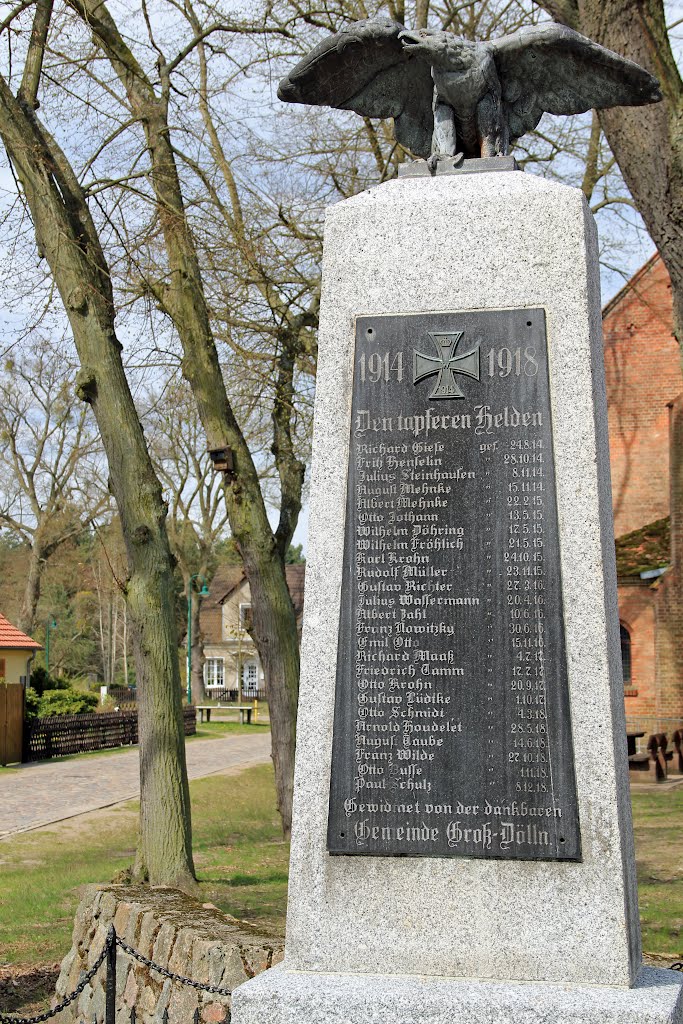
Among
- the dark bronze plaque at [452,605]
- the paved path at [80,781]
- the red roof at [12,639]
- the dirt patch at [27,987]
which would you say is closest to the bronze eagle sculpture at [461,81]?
the dark bronze plaque at [452,605]

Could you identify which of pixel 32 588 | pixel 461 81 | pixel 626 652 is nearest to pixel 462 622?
pixel 461 81

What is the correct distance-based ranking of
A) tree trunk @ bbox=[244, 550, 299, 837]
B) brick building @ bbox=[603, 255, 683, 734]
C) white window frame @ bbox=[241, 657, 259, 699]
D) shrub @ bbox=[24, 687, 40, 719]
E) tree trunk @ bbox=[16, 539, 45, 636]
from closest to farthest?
tree trunk @ bbox=[244, 550, 299, 837] < shrub @ bbox=[24, 687, 40, 719] < brick building @ bbox=[603, 255, 683, 734] < tree trunk @ bbox=[16, 539, 45, 636] < white window frame @ bbox=[241, 657, 259, 699]

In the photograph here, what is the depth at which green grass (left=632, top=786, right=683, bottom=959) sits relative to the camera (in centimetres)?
929

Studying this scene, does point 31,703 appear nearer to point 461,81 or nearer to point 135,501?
point 135,501

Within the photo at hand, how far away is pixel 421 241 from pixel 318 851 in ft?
7.42

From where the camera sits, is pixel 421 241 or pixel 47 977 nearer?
pixel 421 241

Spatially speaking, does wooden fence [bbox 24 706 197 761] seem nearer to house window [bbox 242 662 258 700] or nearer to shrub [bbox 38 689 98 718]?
shrub [bbox 38 689 98 718]

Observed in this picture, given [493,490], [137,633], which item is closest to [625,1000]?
[493,490]

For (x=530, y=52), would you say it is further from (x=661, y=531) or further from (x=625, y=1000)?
(x=661, y=531)

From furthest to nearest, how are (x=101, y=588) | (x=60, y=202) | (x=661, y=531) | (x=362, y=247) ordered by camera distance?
1. (x=101, y=588)
2. (x=661, y=531)
3. (x=60, y=202)
4. (x=362, y=247)

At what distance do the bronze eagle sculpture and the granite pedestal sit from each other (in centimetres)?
41

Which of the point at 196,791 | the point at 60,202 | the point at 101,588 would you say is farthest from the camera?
the point at 101,588

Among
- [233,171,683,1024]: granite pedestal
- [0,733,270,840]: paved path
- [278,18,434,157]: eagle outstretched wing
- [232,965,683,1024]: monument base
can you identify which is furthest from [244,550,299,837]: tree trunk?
[232,965,683,1024]: monument base

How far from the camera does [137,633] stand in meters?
11.2
